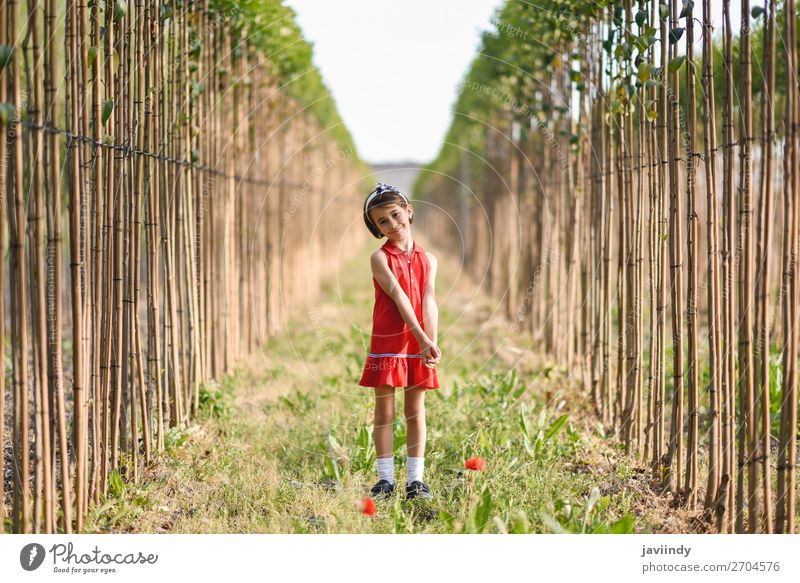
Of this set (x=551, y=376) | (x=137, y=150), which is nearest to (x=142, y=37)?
(x=137, y=150)

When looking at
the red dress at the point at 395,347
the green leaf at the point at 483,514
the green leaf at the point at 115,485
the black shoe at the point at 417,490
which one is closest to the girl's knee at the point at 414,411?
the red dress at the point at 395,347

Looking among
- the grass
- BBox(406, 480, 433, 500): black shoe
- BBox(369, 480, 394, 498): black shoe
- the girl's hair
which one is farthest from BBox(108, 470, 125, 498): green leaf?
the girl's hair

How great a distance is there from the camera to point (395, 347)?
3037mm

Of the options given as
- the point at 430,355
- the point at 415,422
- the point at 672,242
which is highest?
the point at 672,242

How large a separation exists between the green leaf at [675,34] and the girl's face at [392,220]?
3.93 feet

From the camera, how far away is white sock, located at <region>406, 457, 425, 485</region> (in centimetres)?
311

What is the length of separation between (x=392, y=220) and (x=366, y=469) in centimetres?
111

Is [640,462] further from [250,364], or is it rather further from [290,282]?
[290,282]

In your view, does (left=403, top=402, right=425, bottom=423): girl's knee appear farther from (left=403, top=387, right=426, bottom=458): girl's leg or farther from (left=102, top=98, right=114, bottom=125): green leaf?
(left=102, top=98, right=114, bottom=125): green leaf

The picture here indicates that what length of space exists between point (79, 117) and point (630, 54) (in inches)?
89.7

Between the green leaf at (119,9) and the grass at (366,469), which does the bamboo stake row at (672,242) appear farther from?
the green leaf at (119,9)

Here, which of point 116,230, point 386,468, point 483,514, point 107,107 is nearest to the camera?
point 483,514

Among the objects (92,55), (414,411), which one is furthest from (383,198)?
(92,55)

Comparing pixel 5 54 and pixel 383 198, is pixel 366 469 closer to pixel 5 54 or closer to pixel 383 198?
pixel 383 198
